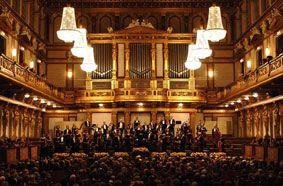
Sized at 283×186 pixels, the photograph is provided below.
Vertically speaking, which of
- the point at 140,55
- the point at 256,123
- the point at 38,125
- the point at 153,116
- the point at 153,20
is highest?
the point at 153,20

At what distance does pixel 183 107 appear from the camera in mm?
38344

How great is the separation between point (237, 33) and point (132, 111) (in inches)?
406

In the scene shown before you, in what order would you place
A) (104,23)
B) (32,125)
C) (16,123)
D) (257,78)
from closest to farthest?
(257,78)
(16,123)
(32,125)
(104,23)

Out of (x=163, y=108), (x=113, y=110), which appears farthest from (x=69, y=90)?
(x=163, y=108)

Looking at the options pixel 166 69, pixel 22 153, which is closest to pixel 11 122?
pixel 22 153

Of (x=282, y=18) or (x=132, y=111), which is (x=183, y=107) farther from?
(x=282, y=18)

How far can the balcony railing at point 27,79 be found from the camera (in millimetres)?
23355

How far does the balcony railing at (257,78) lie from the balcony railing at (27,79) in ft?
39.6

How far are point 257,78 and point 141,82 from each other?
12.7 meters

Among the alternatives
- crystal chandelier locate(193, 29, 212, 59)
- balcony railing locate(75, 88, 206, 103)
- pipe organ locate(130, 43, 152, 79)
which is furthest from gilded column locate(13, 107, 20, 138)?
crystal chandelier locate(193, 29, 212, 59)

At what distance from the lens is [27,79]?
90.8 ft

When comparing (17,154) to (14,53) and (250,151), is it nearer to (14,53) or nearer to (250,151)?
(14,53)

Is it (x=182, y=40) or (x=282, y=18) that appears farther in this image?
(x=182, y=40)

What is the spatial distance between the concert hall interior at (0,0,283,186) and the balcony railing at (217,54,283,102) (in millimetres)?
119
